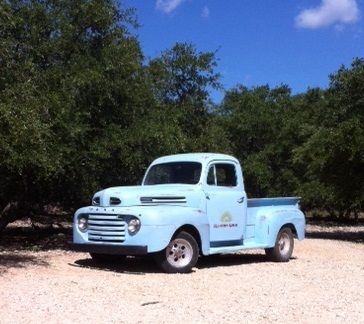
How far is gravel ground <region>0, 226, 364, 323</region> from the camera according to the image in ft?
24.9

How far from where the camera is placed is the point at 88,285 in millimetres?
9430

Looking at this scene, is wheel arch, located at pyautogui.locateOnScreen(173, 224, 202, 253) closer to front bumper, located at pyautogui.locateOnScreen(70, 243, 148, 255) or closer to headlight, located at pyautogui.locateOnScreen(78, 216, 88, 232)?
front bumper, located at pyautogui.locateOnScreen(70, 243, 148, 255)

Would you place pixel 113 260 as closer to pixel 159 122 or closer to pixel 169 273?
pixel 169 273

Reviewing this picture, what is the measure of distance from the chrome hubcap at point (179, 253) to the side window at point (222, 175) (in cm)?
152

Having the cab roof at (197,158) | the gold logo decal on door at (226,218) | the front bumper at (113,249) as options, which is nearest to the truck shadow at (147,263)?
the front bumper at (113,249)

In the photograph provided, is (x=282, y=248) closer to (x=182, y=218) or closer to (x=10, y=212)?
(x=182, y=218)

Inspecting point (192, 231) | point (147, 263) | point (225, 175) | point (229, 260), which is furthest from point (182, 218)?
point (229, 260)

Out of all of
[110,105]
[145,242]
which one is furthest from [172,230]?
[110,105]

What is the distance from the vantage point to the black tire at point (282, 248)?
13445 mm

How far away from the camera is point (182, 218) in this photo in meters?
11.0

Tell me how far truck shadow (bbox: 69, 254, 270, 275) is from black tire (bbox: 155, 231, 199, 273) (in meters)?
0.30

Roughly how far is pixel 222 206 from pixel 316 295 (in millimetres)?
3260

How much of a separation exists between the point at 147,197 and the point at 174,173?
115cm

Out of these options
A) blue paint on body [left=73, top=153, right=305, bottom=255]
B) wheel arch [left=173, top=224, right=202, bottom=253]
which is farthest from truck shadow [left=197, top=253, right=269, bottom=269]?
wheel arch [left=173, top=224, right=202, bottom=253]
